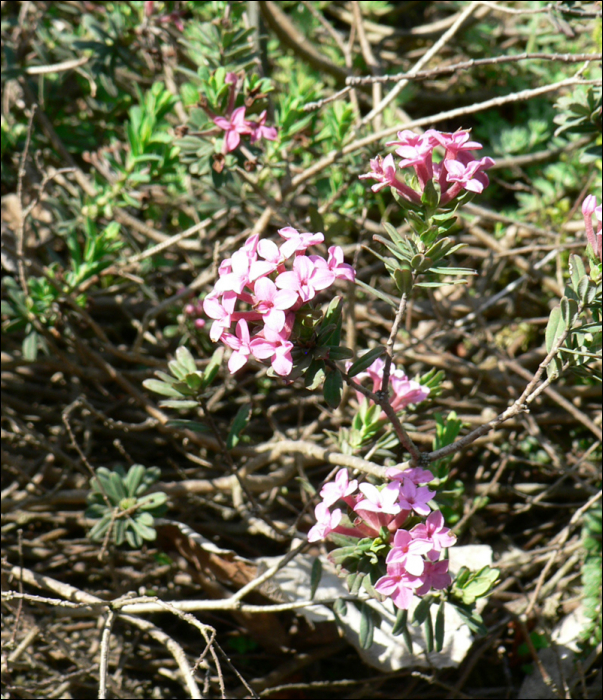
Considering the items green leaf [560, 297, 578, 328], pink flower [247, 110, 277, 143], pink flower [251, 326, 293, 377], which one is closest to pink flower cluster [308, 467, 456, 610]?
pink flower [251, 326, 293, 377]

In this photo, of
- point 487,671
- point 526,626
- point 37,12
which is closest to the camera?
point 526,626

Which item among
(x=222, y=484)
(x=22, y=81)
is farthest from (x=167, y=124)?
(x=222, y=484)

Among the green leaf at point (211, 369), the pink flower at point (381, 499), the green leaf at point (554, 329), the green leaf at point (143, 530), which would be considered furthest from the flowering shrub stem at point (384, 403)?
the green leaf at point (143, 530)

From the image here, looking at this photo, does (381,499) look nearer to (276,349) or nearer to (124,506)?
(276,349)

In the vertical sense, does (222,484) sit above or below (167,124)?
below

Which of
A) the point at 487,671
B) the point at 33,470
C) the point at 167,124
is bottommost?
the point at 487,671

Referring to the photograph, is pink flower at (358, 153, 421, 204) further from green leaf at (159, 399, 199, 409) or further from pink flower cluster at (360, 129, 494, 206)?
green leaf at (159, 399, 199, 409)

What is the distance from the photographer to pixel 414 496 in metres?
1.38

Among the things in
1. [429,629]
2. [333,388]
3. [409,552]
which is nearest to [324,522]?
[409,552]

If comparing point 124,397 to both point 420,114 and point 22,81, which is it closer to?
point 22,81

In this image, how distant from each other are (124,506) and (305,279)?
3.94 feet

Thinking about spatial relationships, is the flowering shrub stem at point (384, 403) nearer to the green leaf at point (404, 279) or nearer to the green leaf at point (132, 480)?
the green leaf at point (404, 279)

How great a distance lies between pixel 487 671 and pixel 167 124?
248 centimetres

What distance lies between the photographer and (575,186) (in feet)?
10.3
